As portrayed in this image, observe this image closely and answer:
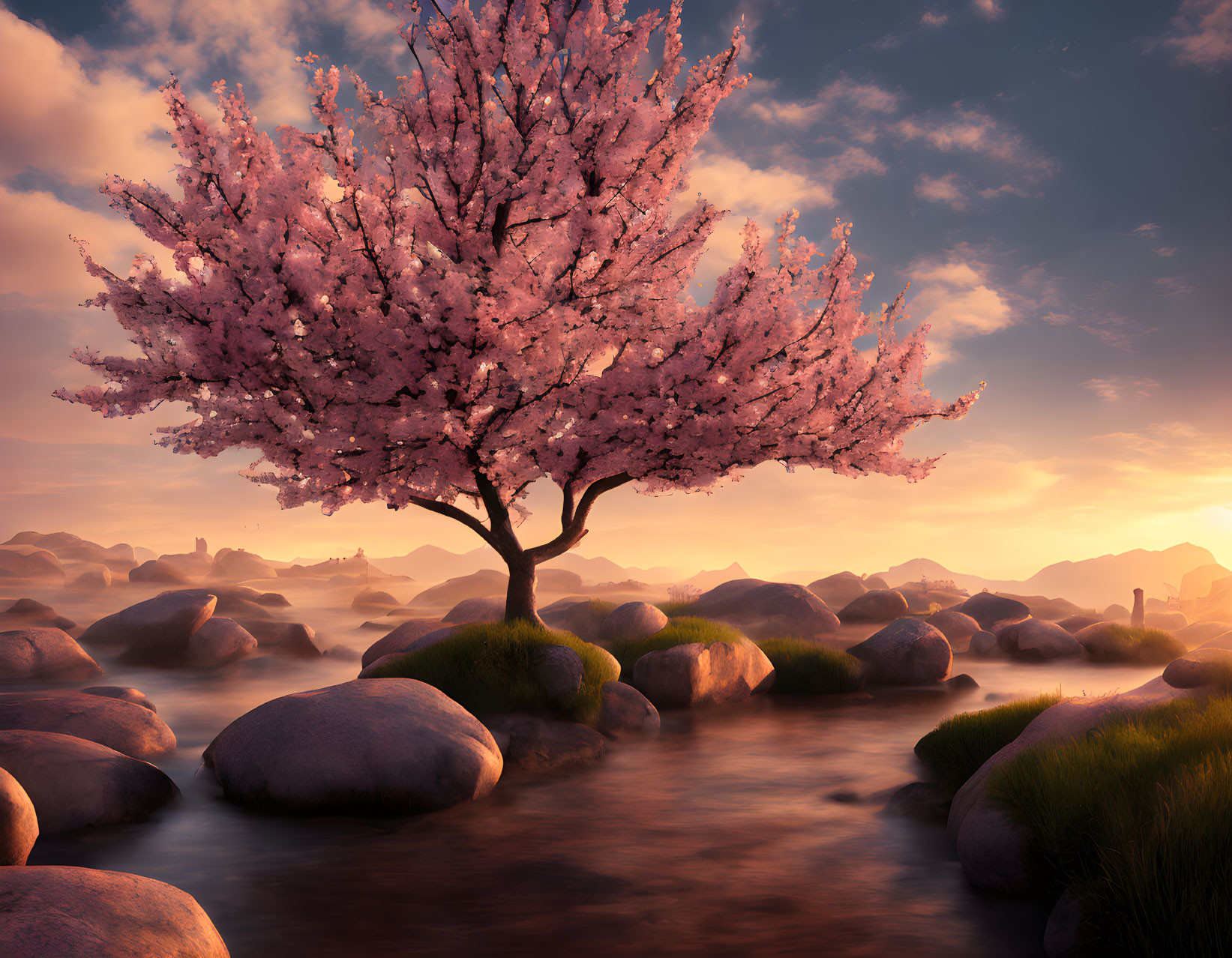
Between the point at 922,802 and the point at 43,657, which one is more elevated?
the point at 922,802

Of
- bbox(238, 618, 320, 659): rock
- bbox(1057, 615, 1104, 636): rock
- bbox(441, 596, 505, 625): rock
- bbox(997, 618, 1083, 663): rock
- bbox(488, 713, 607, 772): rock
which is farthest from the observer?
bbox(1057, 615, 1104, 636): rock

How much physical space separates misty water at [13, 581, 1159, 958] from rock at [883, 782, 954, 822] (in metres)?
0.24

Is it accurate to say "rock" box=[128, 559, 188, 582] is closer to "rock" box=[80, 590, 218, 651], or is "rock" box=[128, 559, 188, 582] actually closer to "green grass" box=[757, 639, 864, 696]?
"rock" box=[80, 590, 218, 651]

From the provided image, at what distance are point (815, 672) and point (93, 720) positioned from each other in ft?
43.5

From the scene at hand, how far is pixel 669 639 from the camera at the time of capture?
700 inches

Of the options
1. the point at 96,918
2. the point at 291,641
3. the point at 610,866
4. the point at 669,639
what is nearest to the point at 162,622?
the point at 291,641

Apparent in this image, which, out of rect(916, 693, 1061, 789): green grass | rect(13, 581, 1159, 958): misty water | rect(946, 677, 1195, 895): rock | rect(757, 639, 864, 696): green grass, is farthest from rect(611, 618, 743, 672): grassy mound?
rect(946, 677, 1195, 895): rock

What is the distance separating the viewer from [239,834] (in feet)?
25.3

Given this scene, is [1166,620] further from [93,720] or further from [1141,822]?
[93,720]

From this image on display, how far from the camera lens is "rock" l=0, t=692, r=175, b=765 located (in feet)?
33.0

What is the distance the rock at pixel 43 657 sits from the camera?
1773 centimetres

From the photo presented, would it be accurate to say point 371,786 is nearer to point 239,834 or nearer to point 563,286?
point 239,834

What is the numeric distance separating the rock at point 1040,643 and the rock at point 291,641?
71.2 feet

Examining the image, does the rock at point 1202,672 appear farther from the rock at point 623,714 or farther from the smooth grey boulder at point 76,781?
the smooth grey boulder at point 76,781
